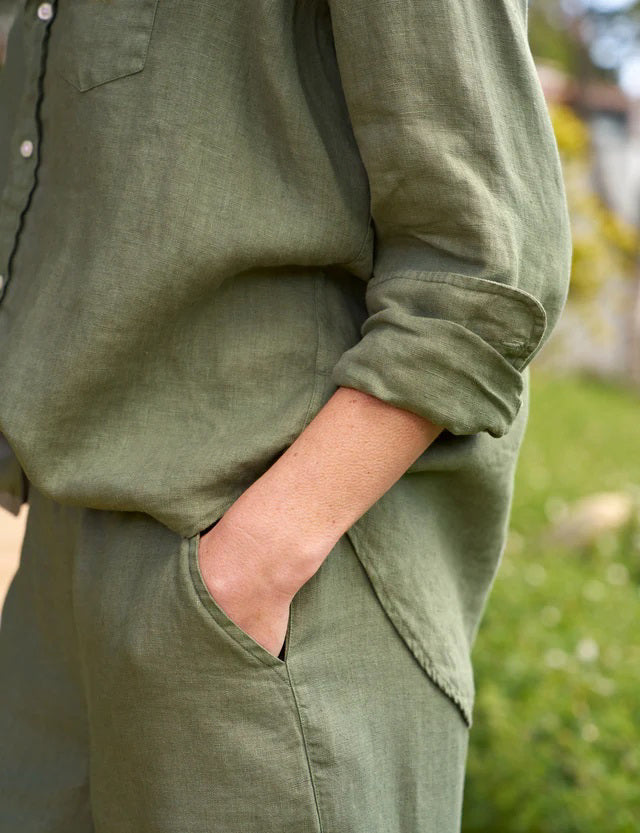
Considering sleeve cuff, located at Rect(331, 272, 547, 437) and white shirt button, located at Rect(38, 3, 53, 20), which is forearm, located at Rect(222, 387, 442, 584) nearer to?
sleeve cuff, located at Rect(331, 272, 547, 437)

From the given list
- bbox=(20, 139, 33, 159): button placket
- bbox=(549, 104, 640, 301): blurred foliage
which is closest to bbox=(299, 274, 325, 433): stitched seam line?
bbox=(20, 139, 33, 159): button placket

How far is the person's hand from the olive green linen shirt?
0.05 metres

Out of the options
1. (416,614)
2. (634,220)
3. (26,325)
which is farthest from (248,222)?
(634,220)

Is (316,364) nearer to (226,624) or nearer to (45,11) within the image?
(226,624)

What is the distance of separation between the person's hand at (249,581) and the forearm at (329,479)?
0.4 inches

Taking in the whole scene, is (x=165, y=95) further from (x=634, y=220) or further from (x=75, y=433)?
(x=634, y=220)

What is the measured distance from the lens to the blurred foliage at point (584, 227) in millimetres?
12227

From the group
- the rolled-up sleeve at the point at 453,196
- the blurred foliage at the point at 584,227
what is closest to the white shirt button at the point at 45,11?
the rolled-up sleeve at the point at 453,196

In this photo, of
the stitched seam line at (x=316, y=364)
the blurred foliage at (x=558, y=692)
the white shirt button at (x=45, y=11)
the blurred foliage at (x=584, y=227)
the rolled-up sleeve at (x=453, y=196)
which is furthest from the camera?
the blurred foliage at (x=584, y=227)

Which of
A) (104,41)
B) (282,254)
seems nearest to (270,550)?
(282,254)

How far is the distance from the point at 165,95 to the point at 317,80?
0.17 m

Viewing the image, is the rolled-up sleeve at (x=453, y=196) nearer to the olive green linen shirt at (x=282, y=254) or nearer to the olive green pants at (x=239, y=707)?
the olive green linen shirt at (x=282, y=254)

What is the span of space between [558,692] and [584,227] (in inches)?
471

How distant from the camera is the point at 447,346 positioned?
37.7 inches
